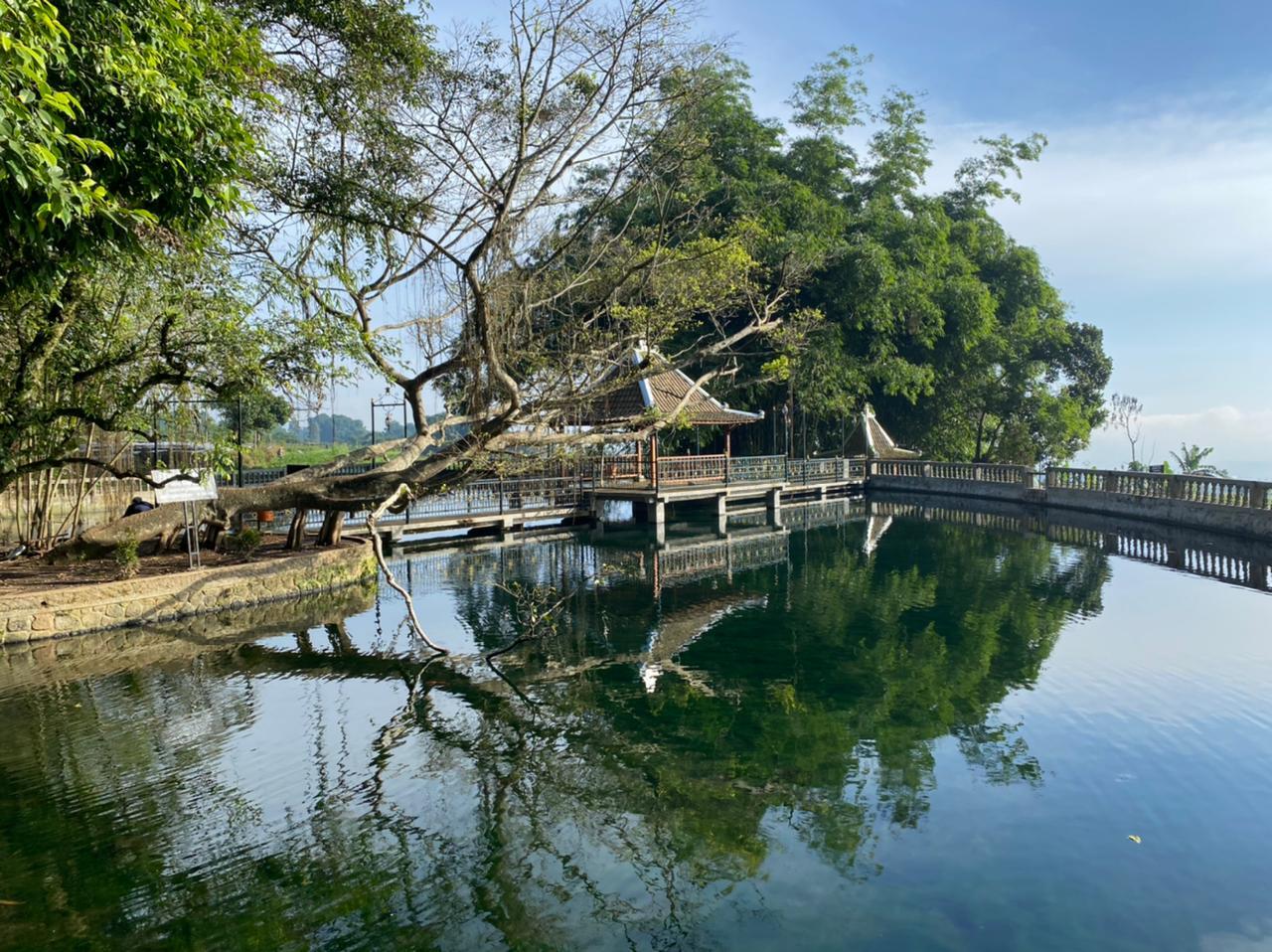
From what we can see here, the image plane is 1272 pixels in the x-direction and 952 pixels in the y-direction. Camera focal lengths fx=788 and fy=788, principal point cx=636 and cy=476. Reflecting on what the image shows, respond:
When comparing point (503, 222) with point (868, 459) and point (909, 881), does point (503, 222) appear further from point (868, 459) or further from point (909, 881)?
point (868, 459)

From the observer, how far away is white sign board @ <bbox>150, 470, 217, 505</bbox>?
9.73m

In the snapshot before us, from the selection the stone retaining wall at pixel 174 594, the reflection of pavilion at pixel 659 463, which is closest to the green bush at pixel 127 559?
the stone retaining wall at pixel 174 594

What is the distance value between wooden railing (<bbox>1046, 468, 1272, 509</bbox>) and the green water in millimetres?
7505

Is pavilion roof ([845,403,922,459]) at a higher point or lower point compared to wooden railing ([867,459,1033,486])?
higher

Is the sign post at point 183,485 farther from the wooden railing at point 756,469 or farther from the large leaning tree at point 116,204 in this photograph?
the wooden railing at point 756,469

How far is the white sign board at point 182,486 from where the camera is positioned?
9727mm

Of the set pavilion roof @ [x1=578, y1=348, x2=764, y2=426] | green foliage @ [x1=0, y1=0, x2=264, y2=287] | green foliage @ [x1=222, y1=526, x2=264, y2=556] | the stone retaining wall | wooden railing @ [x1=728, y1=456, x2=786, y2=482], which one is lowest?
the stone retaining wall

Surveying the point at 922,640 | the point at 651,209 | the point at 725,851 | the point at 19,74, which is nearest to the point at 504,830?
the point at 725,851

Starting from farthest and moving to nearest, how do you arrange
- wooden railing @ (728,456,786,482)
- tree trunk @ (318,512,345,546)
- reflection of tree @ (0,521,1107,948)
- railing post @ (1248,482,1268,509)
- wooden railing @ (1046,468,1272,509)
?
1. wooden railing @ (728,456,786,482)
2. wooden railing @ (1046,468,1272,509)
3. railing post @ (1248,482,1268,509)
4. tree trunk @ (318,512,345,546)
5. reflection of tree @ (0,521,1107,948)

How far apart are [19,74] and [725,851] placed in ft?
17.3

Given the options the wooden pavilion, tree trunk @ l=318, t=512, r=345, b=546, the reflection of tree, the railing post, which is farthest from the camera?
the wooden pavilion

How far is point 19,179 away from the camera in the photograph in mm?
3348

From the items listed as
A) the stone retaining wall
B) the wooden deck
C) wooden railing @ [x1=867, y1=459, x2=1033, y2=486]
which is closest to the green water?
the stone retaining wall

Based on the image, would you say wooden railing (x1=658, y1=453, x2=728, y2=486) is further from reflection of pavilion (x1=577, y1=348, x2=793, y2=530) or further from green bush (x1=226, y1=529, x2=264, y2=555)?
green bush (x1=226, y1=529, x2=264, y2=555)
